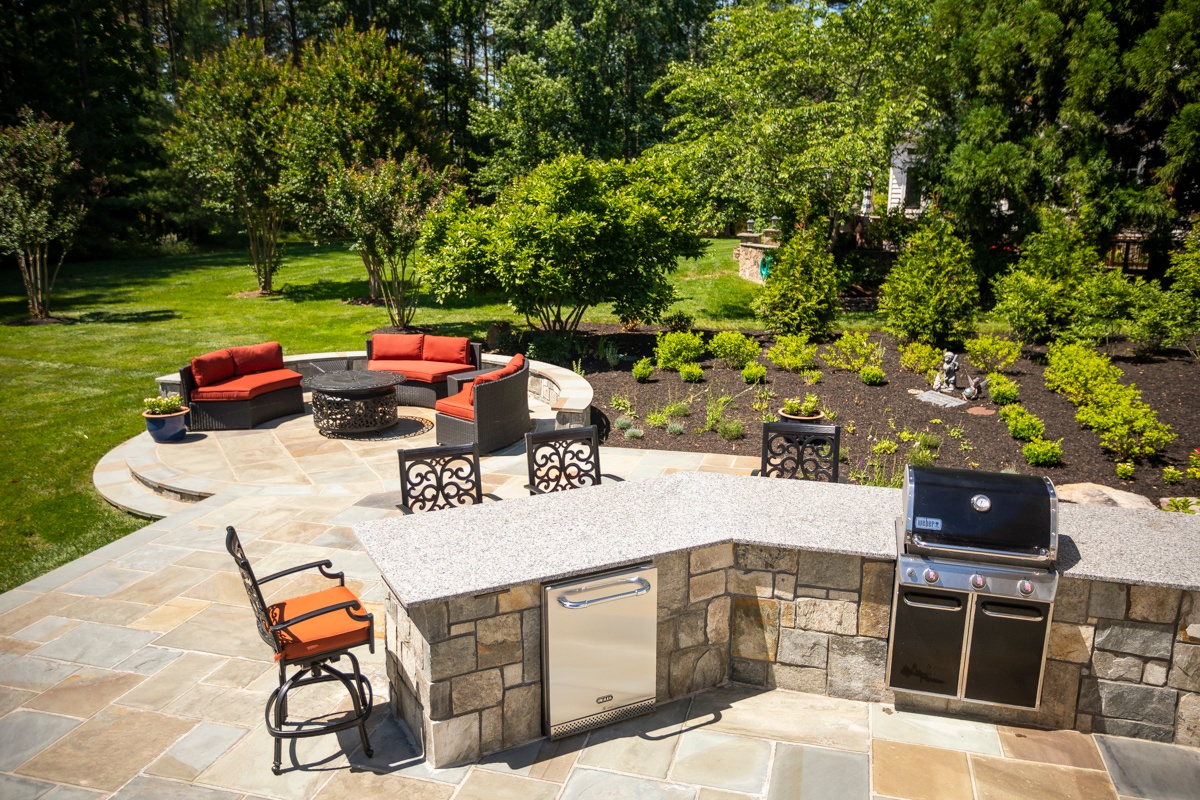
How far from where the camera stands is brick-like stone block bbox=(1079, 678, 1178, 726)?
4258mm

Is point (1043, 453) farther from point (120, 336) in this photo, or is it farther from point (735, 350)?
point (120, 336)

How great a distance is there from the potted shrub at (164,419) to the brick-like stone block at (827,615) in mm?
8241

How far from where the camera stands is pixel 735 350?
41.3ft

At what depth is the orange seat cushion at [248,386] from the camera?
33.9ft

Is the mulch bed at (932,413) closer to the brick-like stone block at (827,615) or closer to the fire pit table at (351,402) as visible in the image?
the fire pit table at (351,402)

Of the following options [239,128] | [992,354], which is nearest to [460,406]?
[992,354]

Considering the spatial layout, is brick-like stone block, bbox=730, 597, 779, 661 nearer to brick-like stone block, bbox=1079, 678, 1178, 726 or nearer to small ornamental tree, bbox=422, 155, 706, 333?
brick-like stone block, bbox=1079, 678, 1178, 726

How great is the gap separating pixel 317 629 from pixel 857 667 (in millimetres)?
2965

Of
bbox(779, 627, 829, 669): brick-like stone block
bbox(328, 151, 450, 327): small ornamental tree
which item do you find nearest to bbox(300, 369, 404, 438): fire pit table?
bbox(328, 151, 450, 327): small ornamental tree

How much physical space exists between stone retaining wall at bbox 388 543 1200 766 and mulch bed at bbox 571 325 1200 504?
4557 mm

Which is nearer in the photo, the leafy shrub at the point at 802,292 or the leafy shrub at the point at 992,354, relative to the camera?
the leafy shrub at the point at 992,354

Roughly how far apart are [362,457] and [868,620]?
21.7 feet

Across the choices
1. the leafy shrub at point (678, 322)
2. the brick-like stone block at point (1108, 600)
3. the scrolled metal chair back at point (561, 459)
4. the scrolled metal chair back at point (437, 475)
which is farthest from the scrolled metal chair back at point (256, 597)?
the leafy shrub at point (678, 322)

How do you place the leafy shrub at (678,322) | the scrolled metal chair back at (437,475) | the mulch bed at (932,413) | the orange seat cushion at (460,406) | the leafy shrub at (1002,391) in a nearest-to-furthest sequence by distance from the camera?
the scrolled metal chair back at (437,475) → the mulch bed at (932,413) → the orange seat cushion at (460,406) → the leafy shrub at (1002,391) → the leafy shrub at (678,322)
